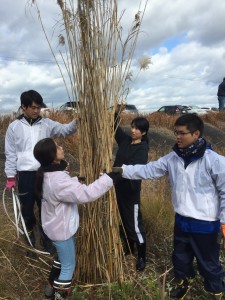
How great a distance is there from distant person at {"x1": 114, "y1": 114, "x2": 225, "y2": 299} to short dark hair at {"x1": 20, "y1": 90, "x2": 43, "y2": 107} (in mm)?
894

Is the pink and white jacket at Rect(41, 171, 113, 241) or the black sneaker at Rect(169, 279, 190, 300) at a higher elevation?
the pink and white jacket at Rect(41, 171, 113, 241)

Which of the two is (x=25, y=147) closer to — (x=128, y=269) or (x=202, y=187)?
(x=128, y=269)

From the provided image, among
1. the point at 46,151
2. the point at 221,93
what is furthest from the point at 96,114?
the point at 221,93

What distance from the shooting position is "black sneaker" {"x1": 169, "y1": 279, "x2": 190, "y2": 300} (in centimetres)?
259

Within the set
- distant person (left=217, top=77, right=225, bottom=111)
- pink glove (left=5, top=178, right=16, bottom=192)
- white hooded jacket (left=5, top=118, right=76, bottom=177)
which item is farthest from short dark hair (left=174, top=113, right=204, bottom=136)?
distant person (left=217, top=77, right=225, bottom=111)

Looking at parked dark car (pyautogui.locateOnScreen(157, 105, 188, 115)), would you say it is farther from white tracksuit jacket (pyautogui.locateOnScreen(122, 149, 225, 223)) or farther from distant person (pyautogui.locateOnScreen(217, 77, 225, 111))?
white tracksuit jacket (pyautogui.locateOnScreen(122, 149, 225, 223))

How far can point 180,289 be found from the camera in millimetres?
2590

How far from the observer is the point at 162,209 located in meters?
3.80

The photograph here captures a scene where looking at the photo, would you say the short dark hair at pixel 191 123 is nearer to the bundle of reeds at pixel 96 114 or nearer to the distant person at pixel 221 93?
the bundle of reeds at pixel 96 114

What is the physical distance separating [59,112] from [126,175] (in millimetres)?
6660

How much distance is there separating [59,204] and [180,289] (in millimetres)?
1011

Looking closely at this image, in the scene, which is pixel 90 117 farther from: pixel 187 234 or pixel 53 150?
pixel 187 234

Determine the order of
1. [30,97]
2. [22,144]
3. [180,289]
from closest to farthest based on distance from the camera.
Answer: [180,289], [30,97], [22,144]

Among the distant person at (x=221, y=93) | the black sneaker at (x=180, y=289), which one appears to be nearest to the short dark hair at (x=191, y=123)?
the black sneaker at (x=180, y=289)
